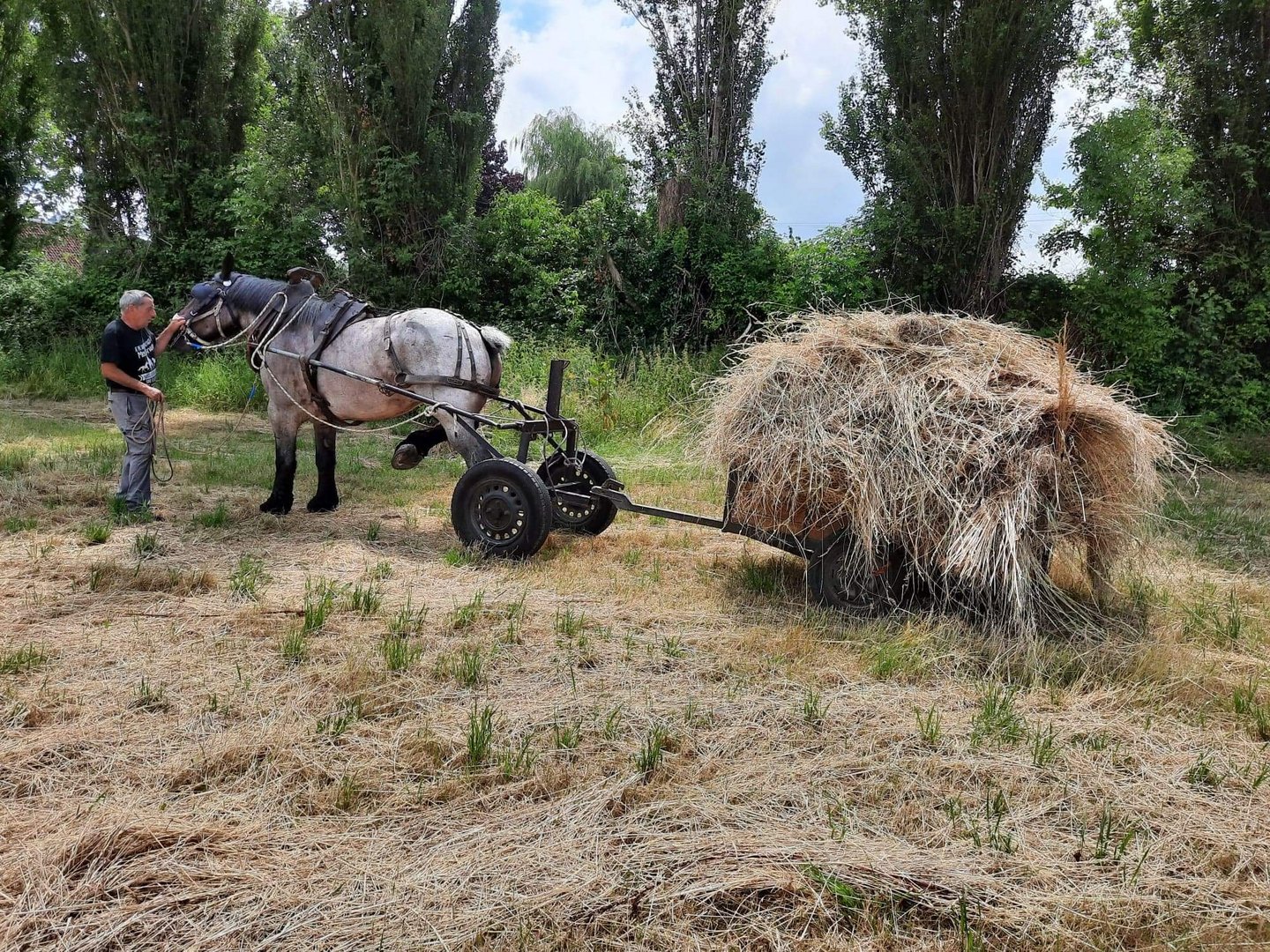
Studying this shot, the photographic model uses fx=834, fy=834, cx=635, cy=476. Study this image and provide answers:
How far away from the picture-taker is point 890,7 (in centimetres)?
1195

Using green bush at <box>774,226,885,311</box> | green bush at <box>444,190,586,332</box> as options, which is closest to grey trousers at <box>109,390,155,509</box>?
green bush at <box>444,190,586,332</box>

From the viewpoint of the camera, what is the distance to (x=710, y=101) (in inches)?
542

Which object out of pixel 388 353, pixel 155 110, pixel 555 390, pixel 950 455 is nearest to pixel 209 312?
pixel 388 353

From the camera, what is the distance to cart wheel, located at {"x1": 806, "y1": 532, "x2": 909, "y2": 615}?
4.26m

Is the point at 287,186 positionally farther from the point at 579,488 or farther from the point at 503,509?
the point at 503,509

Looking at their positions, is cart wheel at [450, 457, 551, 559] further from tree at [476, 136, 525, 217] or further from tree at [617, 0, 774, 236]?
tree at [476, 136, 525, 217]

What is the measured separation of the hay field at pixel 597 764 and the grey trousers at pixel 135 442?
1075 millimetres

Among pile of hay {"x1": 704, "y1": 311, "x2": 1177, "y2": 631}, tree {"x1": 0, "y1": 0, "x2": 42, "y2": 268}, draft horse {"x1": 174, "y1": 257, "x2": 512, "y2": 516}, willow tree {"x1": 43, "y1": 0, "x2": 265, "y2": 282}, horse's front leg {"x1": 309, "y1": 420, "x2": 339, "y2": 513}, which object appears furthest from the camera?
Answer: tree {"x1": 0, "y1": 0, "x2": 42, "y2": 268}

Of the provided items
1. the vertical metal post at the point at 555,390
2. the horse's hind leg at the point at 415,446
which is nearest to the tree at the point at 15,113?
the horse's hind leg at the point at 415,446

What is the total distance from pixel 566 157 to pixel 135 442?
24.3 m

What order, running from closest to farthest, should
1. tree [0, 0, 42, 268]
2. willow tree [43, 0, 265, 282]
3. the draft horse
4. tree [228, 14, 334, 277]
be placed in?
1. the draft horse
2. tree [228, 14, 334, 277]
3. willow tree [43, 0, 265, 282]
4. tree [0, 0, 42, 268]

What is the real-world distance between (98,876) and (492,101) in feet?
45.9

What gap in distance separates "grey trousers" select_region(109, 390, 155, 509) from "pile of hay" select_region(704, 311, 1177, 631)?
4300 mm

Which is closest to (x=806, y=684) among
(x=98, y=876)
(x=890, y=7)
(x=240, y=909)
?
(x=240, y=909)
